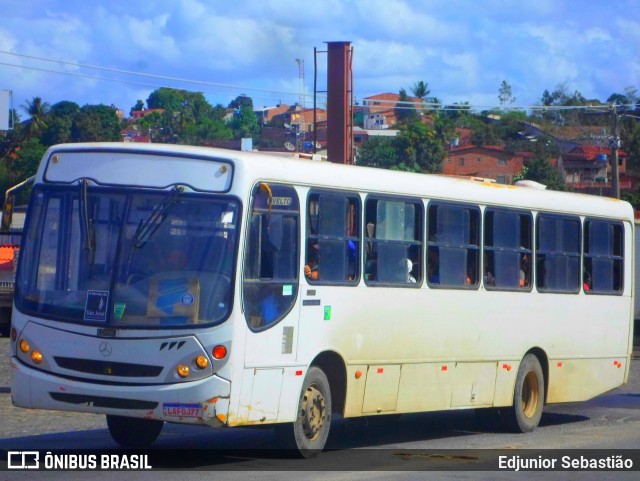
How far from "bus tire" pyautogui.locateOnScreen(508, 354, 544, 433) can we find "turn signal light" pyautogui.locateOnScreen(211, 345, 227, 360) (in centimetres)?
555

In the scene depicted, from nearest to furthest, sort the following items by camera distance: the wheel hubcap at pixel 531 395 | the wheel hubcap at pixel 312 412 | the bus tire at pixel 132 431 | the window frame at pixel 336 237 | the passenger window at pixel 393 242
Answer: the wheel hubcap at pixel 312 412 < the window frame at pixel 336 237 < the bus tire at pixel 132 431 < the passenger window at pixel 393 242 < the wheel hubcap at pixel 531 395

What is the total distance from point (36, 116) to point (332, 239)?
87846 millimetres

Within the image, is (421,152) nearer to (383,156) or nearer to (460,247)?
(383,156)

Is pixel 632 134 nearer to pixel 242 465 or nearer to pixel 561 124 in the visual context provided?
pixel 561 124

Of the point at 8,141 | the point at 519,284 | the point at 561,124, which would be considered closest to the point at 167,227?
the point at 519,284

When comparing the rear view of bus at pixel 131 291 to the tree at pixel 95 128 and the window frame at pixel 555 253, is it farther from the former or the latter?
the tree at pixel 95 128

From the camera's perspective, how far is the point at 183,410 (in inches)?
380

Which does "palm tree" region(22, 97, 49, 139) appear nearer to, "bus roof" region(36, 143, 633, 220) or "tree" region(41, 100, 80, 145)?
"tree" region(41, 100, 80, 145)

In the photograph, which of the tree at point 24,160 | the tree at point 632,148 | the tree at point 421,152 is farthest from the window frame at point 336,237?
the tree at point 632,148

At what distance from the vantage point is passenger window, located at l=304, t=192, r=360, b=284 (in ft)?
36.2

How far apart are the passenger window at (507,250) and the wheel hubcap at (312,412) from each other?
3.48 metres

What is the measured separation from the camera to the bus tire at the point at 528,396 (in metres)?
14.3

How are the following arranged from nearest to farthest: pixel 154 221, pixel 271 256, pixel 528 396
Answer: pixel 154 221 < pixel 271 256 < pixel 528 396

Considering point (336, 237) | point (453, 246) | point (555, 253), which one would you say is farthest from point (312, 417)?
point (555, 253)
